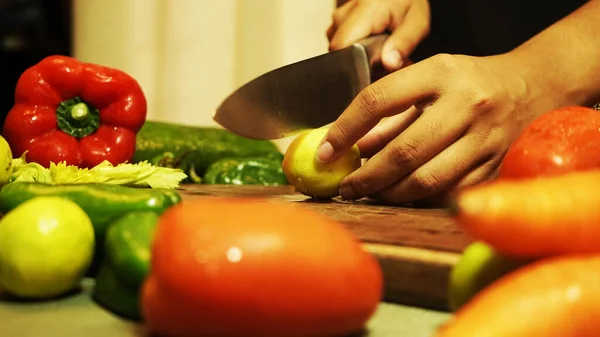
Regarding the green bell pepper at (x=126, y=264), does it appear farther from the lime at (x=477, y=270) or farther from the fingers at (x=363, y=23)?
the fingers at (x=363, y=23)

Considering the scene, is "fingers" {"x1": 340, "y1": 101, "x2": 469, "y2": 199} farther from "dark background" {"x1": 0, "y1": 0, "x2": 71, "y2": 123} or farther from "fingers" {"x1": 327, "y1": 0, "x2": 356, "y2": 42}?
"dark background" {"x1": 0, "y1": 0, "x2": 71, "y2": 123}

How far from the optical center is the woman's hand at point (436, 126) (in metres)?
0.98

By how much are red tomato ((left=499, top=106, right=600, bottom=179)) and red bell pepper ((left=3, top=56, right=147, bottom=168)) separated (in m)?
1.03

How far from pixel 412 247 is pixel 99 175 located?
0.69m

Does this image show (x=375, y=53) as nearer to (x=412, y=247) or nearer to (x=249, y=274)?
(x=412, y=247)

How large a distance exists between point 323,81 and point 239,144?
762 millimetres

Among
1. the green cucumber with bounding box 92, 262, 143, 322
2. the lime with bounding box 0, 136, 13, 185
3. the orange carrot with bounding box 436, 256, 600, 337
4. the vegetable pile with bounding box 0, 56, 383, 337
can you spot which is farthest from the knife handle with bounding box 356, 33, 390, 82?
the orange carrot with bounding box 436, 256, 600, 337

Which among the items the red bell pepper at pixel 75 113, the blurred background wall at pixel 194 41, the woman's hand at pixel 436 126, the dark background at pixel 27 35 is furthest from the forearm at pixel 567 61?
the dark background at pixel 27 35

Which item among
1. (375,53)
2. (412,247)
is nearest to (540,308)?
(412,247)

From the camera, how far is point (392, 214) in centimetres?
91

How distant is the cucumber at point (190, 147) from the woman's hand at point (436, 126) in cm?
73

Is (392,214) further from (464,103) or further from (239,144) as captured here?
(239,144)

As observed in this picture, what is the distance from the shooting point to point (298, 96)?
1.19 metres

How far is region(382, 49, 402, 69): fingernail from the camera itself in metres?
1.25
